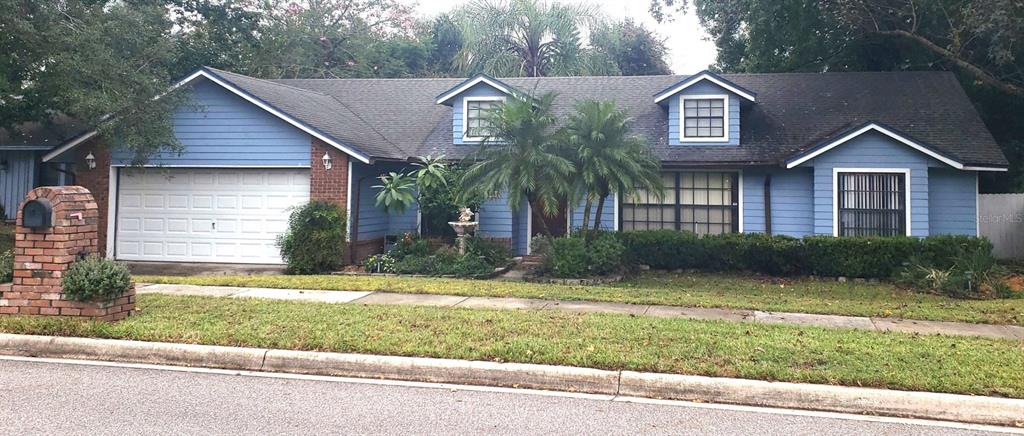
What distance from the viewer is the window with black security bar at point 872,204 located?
14961 millimetres

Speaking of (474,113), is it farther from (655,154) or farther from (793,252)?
(793,252)

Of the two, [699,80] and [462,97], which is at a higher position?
[699,80]

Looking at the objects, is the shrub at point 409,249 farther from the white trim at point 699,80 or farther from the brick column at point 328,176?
the white trim at point 699,80

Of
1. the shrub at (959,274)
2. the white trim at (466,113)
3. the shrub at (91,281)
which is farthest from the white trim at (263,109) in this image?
the shrub at (959,274)

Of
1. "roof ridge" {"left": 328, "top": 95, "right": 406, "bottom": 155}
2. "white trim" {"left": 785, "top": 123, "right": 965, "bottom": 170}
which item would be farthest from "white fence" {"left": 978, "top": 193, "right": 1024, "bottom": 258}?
"roof ridge" {"left": 328, "top": 95, "right": 406, "bottom": 155}

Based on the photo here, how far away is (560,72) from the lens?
3303 centimetres

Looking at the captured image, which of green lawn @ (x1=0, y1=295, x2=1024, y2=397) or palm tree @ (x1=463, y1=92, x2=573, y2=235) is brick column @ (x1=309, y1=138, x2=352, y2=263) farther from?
green lawn @ (x1=0, y1=295, x2=1024, y2=397)

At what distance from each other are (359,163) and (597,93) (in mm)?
7236

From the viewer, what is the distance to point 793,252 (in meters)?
14.4

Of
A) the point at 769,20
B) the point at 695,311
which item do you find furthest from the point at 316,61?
the point at 695,311

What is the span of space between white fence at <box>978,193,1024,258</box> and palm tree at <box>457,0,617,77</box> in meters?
18.7

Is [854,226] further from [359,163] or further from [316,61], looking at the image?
[316,61]

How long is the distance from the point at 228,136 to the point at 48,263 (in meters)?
8.47

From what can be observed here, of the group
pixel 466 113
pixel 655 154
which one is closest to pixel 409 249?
pixel 466 113
